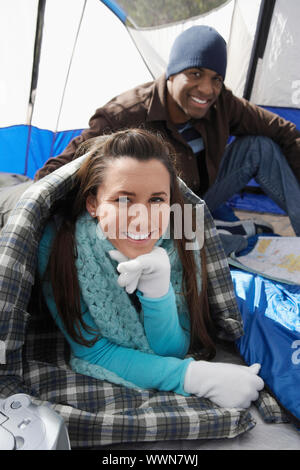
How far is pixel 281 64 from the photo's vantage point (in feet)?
6.86

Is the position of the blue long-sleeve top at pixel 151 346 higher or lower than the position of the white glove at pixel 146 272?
lower

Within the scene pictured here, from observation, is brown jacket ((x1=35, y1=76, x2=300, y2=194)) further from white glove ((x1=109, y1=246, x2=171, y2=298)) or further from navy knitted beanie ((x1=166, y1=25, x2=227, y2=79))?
white glove ((x1=109, y1=246, x2=171, y2=298))

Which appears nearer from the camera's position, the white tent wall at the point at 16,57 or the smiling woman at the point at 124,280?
the smiling woman at the point at 124,280

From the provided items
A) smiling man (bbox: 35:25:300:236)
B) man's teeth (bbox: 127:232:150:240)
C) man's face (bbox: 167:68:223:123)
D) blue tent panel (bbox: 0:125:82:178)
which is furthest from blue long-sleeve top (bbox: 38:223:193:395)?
blue tent panel (bbox: 0:125:82:178)

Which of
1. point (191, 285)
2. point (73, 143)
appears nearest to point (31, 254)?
point (191, 285)

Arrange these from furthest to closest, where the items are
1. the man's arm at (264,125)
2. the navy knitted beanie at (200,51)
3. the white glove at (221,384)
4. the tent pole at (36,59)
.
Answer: the tent pole at (36,59) < the man's arm at (264,125) < the navy knitted beanie at (200,51) < the white glove at (221,384)

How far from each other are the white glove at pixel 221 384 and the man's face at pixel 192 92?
111 cm

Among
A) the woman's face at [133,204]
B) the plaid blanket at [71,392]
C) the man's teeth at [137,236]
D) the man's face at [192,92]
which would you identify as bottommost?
the plaid blanket at [71,392]

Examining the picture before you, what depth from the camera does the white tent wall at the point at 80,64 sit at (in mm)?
2018

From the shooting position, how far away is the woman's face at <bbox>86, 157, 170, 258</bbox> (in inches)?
35.1

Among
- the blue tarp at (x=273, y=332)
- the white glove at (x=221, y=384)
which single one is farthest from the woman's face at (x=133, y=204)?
the blue tarp at (x=273, y=332)

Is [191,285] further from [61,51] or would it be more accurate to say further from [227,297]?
[61,51]

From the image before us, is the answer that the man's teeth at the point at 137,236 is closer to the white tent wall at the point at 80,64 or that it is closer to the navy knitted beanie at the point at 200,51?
the navy knitted beanie at the point at 200,51

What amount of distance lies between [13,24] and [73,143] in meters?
0.85
